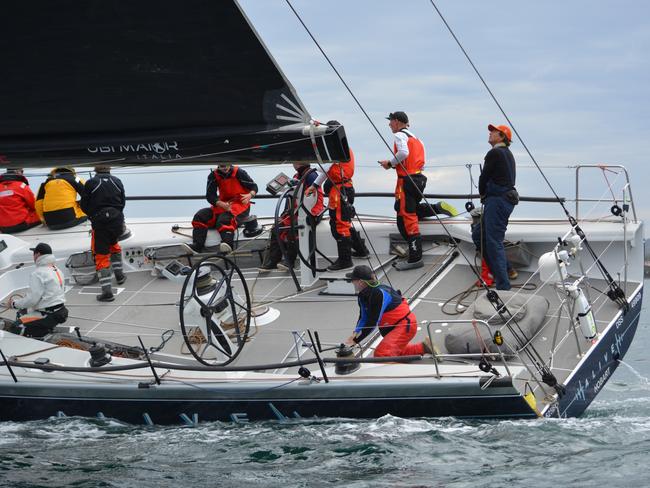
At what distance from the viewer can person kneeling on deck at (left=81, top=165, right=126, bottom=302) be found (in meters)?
9.05

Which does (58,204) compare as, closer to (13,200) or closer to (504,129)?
(13,200)

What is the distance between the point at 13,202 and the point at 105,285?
2.63 metres

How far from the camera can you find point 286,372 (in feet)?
24.3

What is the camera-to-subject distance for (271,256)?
32.2 ft

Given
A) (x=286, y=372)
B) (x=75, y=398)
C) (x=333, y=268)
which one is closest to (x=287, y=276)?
(x=333, y=268)

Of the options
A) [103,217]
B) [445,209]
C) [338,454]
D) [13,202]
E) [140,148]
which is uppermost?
[140,148]

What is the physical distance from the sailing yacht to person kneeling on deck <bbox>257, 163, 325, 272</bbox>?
134 millimetres

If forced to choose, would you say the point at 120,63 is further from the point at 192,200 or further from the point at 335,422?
the point at 192,200

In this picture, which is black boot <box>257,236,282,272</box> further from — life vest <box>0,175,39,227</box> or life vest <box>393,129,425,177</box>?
life vest <box>0,175,39,227</box>

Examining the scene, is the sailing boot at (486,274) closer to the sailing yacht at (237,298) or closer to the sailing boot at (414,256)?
the sailing yacht at (237,298)

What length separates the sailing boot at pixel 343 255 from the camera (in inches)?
366

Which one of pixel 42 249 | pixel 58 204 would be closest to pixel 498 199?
pixel 42 249

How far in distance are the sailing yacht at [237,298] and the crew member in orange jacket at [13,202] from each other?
183 cm

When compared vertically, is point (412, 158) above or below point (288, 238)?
above
